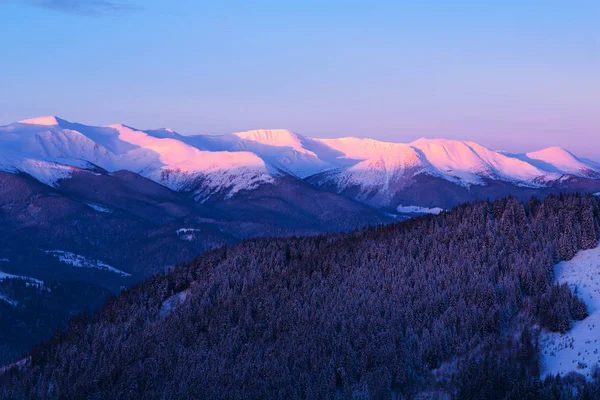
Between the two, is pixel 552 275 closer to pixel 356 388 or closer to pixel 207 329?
pixel 356 388

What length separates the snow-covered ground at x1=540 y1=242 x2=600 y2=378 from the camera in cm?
12224

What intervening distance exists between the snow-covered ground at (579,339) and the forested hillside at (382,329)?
1.77m

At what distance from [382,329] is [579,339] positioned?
130 feet

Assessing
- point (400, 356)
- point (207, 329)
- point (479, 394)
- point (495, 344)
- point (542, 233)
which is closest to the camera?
point (479, 394)

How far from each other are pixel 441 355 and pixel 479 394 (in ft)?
51.1

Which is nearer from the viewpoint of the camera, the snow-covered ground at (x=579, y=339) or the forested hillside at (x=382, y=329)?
the snow-covered ground at (x=579, y=339)

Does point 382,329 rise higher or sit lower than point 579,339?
lower

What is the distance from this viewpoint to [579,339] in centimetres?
12825

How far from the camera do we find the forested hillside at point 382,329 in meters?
136

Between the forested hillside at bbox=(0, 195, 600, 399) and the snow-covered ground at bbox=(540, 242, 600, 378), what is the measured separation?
1.77 meters

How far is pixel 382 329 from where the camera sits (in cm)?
15875

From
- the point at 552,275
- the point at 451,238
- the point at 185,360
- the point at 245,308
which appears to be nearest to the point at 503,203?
the point at 451,238

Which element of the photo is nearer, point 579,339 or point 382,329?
point 579,339

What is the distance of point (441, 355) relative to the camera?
139500mm
